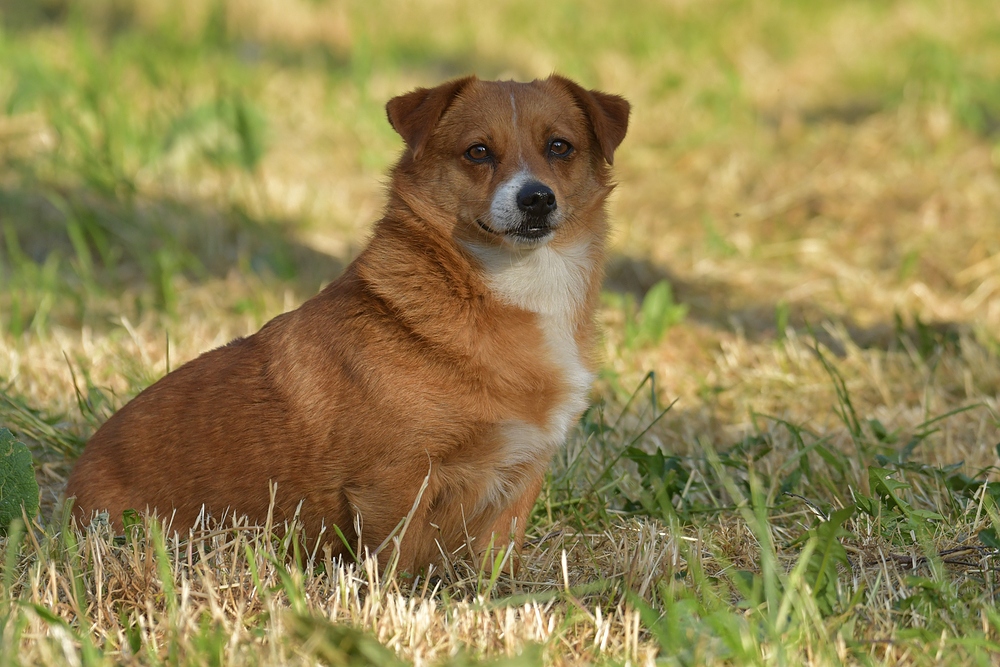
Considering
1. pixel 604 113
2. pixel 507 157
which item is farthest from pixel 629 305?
pixel 507 157

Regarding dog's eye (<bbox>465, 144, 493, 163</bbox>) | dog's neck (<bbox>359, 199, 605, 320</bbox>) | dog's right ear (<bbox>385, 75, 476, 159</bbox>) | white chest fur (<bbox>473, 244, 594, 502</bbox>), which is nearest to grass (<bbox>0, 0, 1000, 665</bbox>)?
white chest fur (<bbox>473, 244, 594, 502</bbox>)

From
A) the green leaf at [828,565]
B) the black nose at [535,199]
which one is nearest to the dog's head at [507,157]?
the black nose at [535,199]

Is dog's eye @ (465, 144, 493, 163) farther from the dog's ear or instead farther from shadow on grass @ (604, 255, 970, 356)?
shadow on grass @ (604, 255, 970, 356)

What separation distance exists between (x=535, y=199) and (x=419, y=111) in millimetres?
471

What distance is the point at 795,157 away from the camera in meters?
7.76

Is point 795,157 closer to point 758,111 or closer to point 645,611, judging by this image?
point 758,111

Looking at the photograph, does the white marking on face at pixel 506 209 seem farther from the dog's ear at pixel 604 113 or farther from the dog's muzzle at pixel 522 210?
the dog's ear at pixel 604 113

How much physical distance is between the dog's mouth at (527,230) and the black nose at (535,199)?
2cm

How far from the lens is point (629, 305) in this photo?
17.4ft

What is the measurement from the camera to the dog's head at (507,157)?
310cm

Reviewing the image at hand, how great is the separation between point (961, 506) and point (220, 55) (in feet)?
24.0

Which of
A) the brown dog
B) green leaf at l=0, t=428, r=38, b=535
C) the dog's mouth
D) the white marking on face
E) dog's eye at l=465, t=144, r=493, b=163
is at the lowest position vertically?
green leaf at l=0, t=428, r=38, b=535

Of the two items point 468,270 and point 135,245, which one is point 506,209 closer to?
point 468,270

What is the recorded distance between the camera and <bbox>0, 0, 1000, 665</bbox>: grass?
8.42 feet
